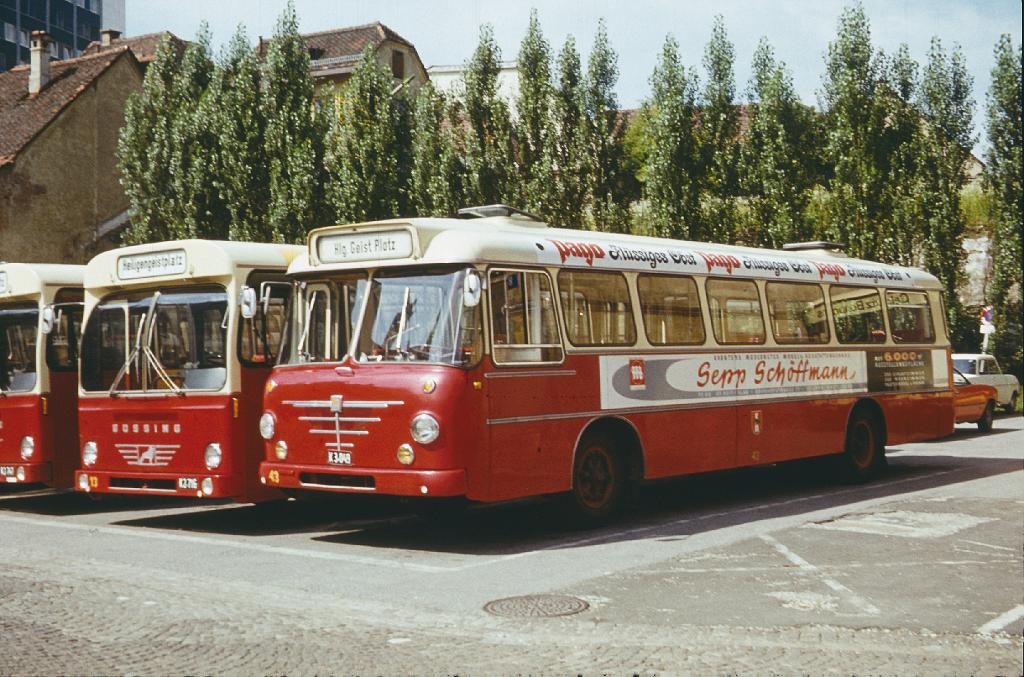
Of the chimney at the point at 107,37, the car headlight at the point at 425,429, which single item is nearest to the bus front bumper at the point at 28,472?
the car headlight at the point at 425,429

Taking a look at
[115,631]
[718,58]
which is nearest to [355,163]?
[718,58]

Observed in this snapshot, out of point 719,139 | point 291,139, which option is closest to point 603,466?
point 719,139

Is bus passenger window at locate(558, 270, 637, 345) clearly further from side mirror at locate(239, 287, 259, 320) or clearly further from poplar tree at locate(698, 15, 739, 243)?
poplar tree at locate(698, 15, 739, 243)

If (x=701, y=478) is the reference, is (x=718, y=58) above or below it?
above

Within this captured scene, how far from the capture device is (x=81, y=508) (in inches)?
601

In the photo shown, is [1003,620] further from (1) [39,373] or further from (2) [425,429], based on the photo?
(1) [39,373]

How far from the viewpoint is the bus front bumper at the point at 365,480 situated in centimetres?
1041

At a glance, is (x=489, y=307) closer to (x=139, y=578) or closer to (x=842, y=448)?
(x=139, y=578)

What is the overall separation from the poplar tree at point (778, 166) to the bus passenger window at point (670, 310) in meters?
21.6

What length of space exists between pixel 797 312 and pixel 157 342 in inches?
291

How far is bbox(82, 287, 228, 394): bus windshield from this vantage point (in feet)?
40.3

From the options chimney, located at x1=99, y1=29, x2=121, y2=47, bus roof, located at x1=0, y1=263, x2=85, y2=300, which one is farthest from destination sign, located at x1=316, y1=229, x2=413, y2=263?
chimney, located at x1=99, y1=29, x2=121, y2=47

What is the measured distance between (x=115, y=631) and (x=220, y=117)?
3098 centimetres

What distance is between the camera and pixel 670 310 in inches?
518
